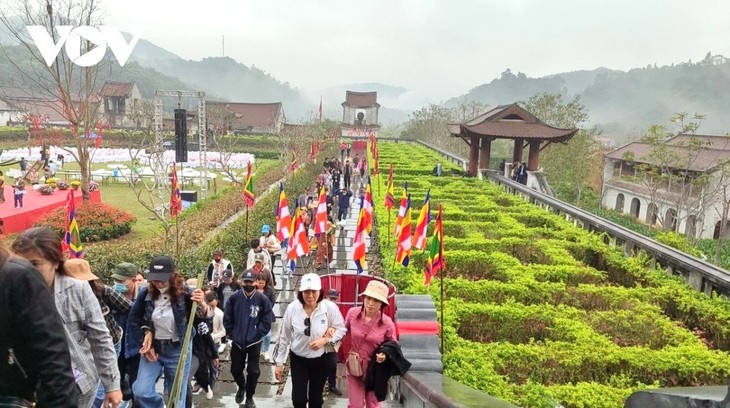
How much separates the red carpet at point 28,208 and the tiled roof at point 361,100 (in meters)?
45.3

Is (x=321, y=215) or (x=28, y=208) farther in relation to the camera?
(x=28, y=208)

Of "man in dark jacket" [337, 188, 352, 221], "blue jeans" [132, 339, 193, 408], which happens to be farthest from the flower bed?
"man in dark jacket" [337, 188, 352, 221]

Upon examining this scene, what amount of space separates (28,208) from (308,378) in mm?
16179

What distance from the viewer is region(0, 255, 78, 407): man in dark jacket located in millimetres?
2037

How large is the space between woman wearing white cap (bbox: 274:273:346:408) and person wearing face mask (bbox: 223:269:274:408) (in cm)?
69

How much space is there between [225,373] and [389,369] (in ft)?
10.1

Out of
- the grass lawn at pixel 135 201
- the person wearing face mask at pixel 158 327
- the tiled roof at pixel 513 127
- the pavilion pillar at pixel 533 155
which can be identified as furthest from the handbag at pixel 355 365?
the pavilion pillar at pixel 533 155

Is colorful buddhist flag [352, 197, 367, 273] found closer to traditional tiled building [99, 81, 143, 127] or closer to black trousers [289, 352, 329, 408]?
black trousers [289, 352, 329, 408]

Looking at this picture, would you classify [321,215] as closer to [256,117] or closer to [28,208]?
[28,208]

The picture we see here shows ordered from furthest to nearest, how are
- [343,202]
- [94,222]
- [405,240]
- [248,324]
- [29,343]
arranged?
1. [94,222]
2. [343,202]
3. [405,240]
4. [248,324]
5. [29,343]

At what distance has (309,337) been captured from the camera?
14.1ft

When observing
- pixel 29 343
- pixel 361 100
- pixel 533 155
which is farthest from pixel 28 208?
pixel 361 100

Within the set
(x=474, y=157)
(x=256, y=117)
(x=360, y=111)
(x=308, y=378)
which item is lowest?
(x=308, y=378)

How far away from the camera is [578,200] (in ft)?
115
